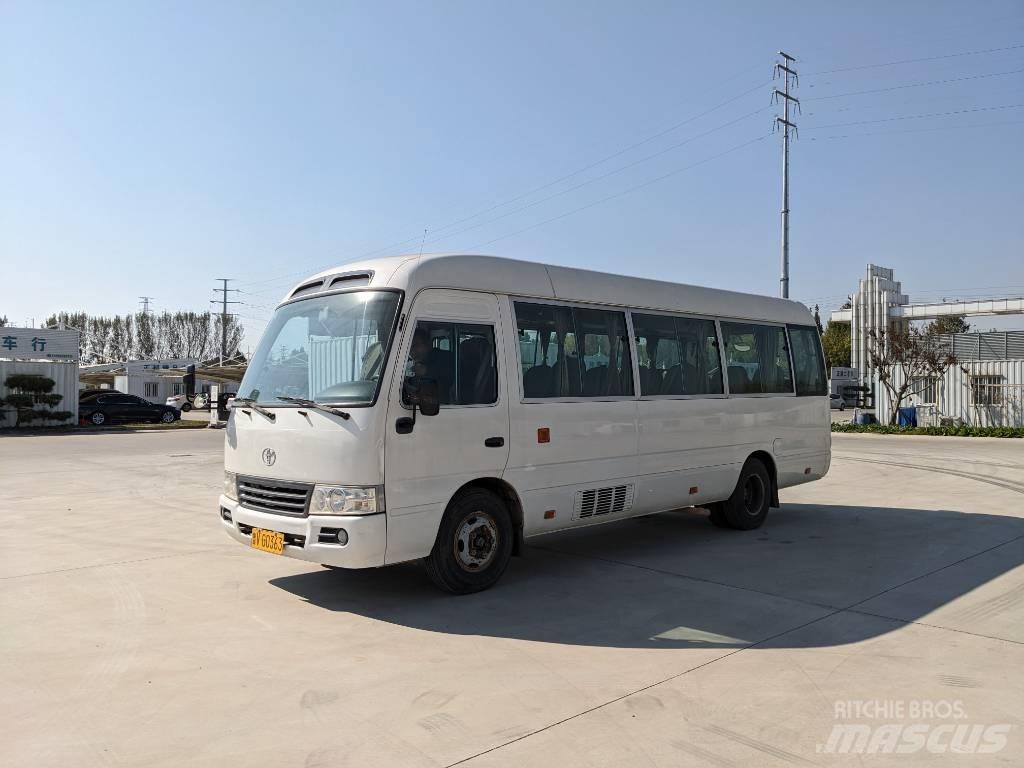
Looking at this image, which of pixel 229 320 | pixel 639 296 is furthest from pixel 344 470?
pixel 229 320

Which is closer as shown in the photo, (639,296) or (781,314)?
(639,296)

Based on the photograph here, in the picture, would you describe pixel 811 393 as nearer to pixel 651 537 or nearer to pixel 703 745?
pixel 651 537

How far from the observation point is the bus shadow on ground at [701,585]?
605cm

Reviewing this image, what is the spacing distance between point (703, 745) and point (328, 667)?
2454mm

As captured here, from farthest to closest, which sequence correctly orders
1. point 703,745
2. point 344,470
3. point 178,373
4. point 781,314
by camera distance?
point 178,373
point 781,314
point 344,470
point 703,745

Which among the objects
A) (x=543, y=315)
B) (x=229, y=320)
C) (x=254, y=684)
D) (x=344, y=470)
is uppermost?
Result: (x=229, y=320)

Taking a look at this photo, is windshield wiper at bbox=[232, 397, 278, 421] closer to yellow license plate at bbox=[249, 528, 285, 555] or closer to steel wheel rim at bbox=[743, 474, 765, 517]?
yellow license plate at bbox=[249, 528, 285, 555]

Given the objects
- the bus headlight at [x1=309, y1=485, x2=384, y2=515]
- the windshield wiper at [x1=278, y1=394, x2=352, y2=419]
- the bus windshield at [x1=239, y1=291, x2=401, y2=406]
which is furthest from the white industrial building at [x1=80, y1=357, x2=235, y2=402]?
the bus headlight at [x1=309, y1=485, x2=384, y2=515]

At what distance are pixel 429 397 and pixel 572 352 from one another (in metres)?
2.09

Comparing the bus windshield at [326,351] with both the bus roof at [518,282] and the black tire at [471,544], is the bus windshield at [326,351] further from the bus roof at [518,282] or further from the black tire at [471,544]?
the black tire at [471,544]

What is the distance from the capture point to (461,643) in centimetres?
571

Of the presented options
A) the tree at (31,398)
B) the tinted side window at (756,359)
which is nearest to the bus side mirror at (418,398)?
the tinted side window at (756,359)

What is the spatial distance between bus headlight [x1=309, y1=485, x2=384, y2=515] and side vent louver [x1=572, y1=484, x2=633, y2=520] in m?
2.27

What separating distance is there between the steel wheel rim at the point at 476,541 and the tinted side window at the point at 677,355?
2490 mm
